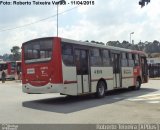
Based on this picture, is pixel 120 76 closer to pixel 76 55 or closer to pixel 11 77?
pixel 76 55

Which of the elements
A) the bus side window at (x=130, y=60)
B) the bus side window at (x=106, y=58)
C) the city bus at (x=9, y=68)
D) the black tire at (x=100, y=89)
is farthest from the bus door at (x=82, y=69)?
the city bus at (x=9, y=68)

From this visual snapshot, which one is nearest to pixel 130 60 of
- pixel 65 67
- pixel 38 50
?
pixel 65 67

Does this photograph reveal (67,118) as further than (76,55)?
No

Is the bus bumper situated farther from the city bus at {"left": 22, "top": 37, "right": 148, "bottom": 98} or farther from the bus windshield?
the bus windshield

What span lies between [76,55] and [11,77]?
115 ft

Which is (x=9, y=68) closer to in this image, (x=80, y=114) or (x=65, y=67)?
(x=65, y=67)

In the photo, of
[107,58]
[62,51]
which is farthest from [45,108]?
[107,58]

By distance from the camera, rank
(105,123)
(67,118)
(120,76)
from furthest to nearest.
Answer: (120,76) → (67,118) → (105,123)

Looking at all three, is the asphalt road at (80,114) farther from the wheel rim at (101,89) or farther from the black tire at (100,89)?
the wheel rim at (101,89)

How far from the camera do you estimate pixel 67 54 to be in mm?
16766

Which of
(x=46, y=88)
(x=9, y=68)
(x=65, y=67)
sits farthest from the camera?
(x=9, y=68)

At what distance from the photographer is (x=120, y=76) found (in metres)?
22.4

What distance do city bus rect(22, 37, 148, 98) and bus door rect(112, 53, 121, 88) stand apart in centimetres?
50

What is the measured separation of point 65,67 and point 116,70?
6.20m
